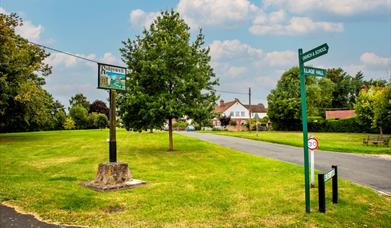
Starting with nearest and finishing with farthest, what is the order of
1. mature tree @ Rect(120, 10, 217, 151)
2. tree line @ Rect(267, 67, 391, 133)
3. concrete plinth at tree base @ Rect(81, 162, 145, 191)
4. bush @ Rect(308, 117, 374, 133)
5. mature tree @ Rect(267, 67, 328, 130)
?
concrete plinth at tree base @ Rect(81, 162, 145, 191) < mature tree @ Rect(120, 10, 217, 151) < tree line @ Rect(267, 67, 391, 133) < bush @ Rect(308, 117, 374, 133) < mature tree @ Rect(267, 67, 328, 130)

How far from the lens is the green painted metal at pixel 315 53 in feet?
22.3

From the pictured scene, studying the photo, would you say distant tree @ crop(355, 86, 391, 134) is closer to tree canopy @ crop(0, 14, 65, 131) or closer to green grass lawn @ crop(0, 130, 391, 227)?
green grass lawn @ crop(0, 130, 391, 227)

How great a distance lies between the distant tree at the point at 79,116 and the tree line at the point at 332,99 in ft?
→ 117

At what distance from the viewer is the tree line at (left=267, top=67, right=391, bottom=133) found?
30234mm

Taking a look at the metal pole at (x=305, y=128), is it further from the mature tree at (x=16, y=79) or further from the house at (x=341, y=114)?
the house at (x=341, y=114)

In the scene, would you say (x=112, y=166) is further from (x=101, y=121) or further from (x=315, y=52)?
(x=101, y=121)

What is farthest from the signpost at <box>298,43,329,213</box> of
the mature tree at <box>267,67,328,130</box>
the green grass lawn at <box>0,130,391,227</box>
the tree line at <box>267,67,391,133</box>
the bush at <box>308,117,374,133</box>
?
the mature tree at <box>267,67,328,130</box>

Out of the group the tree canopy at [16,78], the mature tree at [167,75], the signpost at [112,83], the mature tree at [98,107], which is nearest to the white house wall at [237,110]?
the mature tree at [98,107]

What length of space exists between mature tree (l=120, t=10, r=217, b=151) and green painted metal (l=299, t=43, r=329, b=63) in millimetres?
11852

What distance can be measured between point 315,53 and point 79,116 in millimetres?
66684

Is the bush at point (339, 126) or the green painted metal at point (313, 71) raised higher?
the green painted metal at point (313, 71)

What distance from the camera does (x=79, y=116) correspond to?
226 feet

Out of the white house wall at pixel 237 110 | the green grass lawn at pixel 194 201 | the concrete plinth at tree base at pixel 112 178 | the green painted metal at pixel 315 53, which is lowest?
the green grass lawn at pixel 194 201

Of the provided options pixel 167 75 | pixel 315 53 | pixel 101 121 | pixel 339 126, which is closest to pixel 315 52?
pixel 315 53
